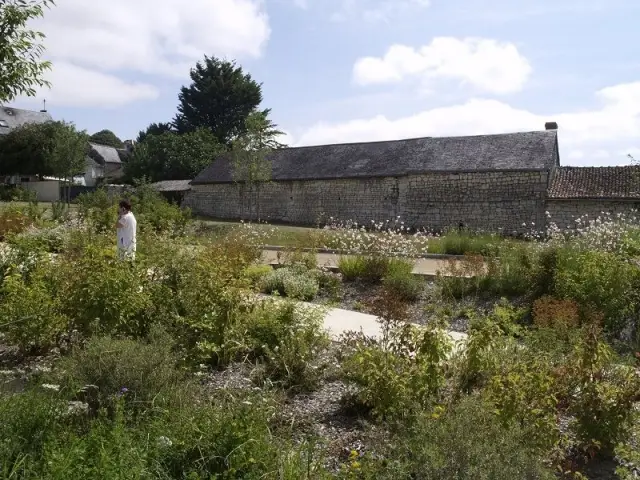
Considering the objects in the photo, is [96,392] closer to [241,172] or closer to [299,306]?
[299,306]

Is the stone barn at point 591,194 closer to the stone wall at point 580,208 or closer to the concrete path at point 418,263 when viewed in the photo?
the stone wall at point 580,208

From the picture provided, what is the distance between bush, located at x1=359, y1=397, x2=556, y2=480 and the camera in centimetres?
278

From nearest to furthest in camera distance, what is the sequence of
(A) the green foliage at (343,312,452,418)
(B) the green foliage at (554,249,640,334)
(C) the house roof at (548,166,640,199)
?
(A) the green foliage at (343,312,452,418) → (B) the green foliage at (554,249,640,334) → (C) the house roof at (548,166,640,199)

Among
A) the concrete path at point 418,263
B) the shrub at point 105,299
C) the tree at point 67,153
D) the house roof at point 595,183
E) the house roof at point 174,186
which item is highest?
the tree at point 67,153

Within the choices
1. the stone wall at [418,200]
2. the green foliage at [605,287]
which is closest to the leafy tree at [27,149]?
the stone wall at [418,200]

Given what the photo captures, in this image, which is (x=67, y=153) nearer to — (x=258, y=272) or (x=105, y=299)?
(x=258, y=272)

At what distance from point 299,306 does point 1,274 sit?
3190mm

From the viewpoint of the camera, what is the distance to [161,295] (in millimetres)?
Answer: 5316

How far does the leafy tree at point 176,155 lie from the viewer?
4509 cm

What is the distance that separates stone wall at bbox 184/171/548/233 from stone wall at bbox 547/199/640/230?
22.9 inches

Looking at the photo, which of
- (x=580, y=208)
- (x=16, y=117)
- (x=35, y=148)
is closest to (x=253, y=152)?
(x=580, y=208)

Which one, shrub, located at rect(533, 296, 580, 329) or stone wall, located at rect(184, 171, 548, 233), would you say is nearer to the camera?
shrub, located at rect(533, 296, 580, 329)

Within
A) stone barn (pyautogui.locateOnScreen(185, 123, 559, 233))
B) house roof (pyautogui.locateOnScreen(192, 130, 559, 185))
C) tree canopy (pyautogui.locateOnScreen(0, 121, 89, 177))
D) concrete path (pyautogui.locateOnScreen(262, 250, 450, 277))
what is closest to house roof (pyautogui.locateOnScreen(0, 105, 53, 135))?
tree canopy (pyautogui.locateOnScreen(0, 121, 89, 177))

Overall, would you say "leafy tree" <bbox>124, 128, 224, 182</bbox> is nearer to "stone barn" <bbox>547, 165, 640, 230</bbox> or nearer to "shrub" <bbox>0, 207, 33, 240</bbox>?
"stone barn" <bbox>547, 165, 640, 230</bbox>
